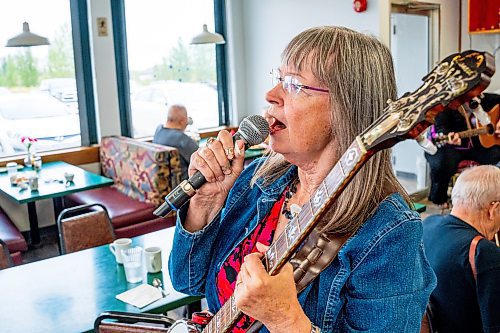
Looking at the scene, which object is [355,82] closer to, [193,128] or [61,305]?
[61,305]

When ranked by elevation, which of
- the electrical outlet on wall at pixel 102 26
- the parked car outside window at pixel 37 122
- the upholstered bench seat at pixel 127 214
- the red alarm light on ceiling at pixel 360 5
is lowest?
the upholstered bench seat at pixel 127 214

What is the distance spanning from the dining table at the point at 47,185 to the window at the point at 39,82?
451 millimetres

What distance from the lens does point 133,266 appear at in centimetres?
220

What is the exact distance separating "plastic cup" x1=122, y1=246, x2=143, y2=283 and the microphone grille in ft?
3.39

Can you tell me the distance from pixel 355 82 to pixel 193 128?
5.18 metres

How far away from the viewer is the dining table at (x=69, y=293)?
1893mm

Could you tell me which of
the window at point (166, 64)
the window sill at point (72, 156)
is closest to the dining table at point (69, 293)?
the window sill at point (72, 156)

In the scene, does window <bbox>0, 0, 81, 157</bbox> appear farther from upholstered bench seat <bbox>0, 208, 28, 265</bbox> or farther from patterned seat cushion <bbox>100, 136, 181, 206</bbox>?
upholstered bench seat <bbox>0, 208, 28, 265</bbox>

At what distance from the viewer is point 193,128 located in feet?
20.3

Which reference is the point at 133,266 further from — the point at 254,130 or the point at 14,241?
the point at 14,241

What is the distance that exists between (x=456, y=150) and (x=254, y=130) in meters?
4.45

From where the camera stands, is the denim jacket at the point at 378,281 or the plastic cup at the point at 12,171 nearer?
the denim jacket at the point at 378,281

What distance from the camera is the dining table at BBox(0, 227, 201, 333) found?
189 centimetres

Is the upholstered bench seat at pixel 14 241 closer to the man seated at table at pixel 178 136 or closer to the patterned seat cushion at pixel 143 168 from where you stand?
the patterned seat cushion at pixel 143 168
